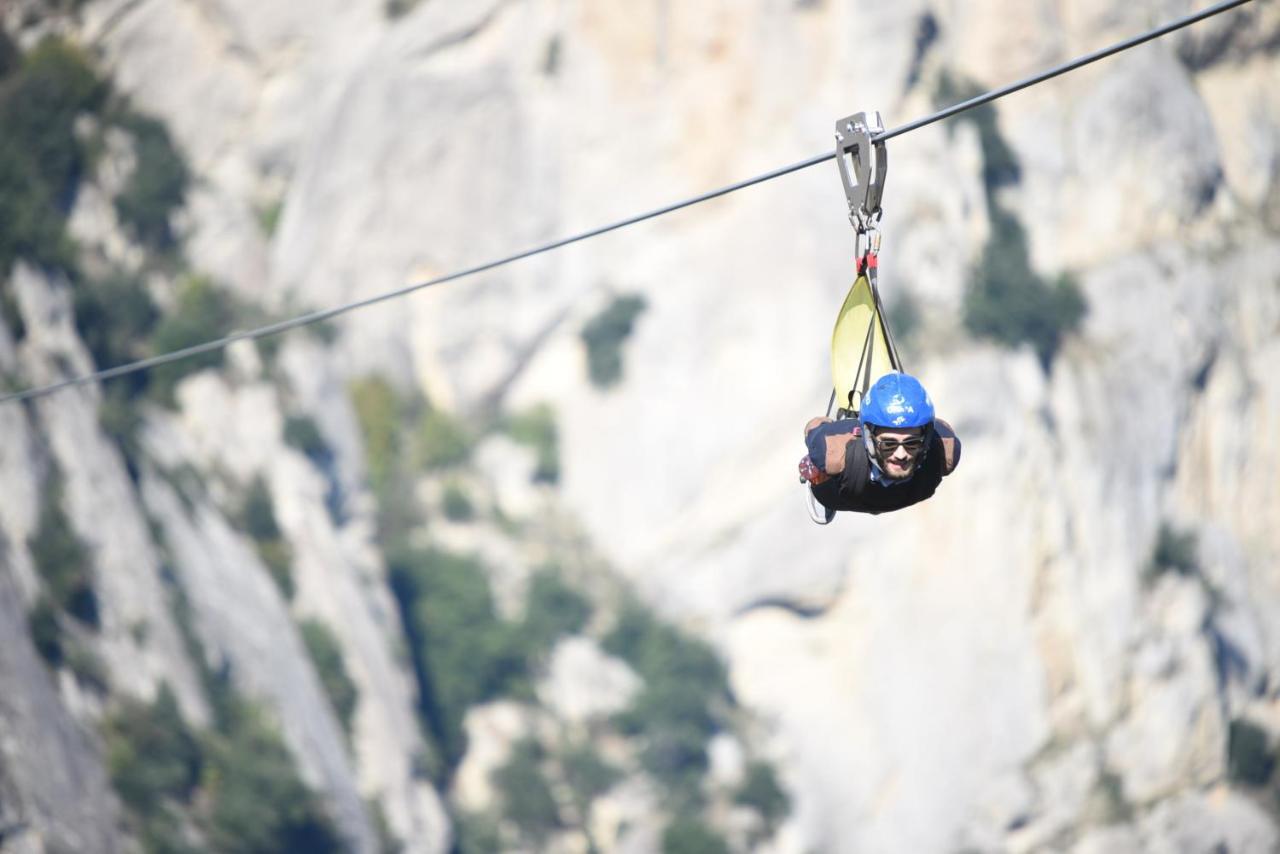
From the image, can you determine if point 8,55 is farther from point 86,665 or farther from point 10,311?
point 86,665

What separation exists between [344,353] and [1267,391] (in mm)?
39425

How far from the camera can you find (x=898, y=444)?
12.6m

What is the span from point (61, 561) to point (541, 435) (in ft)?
76.2

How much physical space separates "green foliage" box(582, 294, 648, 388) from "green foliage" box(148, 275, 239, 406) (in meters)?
14.6

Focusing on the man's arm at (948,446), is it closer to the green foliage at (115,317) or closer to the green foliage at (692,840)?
the green foliage at (115,317)

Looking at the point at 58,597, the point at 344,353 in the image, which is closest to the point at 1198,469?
the point at 344,353

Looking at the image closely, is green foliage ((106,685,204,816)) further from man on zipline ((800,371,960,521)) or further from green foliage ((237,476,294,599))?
man on zipline ((800,371,960,521))

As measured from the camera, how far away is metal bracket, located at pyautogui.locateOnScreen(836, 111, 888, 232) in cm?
1284

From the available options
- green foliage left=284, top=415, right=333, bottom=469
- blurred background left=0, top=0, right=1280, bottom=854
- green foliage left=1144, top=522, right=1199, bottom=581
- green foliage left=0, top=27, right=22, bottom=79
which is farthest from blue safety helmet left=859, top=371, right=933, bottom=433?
green foliage left=0, top=27, right=22, bottom=79

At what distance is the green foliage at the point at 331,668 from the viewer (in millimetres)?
51625

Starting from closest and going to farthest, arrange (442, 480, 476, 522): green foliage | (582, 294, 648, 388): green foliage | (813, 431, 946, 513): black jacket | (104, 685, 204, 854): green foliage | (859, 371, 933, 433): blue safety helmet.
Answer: (859, 371, 933, 433): blue safety helmet < (813, 431, 946, 513): black jacket < (104, 685, 204, 854): green foliage < (582, 294, 648, 388): green foliage < (442, 480, 476, 522): green foliage

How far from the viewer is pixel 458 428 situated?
202ft

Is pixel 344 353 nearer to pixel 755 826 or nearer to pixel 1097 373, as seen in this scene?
pixel 755 826

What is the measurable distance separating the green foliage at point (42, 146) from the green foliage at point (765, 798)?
1237 inches
